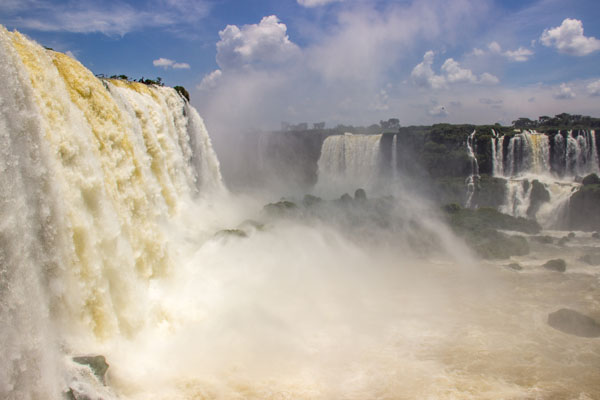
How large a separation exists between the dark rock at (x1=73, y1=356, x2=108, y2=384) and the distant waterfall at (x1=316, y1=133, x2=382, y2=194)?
22.8 metres

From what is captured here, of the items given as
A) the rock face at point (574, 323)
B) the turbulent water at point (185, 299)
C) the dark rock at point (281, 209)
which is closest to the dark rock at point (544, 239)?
the turbulent water at point (185, 299)

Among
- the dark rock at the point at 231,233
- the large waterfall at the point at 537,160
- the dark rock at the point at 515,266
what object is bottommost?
the dark rock at the point at 515,266

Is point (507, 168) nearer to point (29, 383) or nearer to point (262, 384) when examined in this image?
point (262, 384)

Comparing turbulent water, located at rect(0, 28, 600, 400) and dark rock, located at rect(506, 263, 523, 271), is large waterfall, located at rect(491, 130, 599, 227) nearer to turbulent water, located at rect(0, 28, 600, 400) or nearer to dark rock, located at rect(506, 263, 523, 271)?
dark rock, located at rect(506, 263, 523, 271)

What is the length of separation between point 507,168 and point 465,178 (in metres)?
2.22

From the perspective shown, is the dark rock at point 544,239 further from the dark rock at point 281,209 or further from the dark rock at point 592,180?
the dark rock at point 281,209

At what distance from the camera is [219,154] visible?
34750mm

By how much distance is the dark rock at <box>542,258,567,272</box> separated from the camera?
11.9 m

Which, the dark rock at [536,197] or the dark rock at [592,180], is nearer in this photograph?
the dark rock at [592,180]

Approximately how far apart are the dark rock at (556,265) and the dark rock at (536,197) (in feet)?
25.7

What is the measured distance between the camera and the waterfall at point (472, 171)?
22.1 meters

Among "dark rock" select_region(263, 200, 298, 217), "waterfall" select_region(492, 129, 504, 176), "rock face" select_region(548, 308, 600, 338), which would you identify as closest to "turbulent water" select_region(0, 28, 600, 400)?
"rock face" select_region(548, 308, 600, 338)

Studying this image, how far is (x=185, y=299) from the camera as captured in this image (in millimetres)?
8203

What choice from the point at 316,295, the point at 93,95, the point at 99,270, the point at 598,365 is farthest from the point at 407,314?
the point at 93,95
